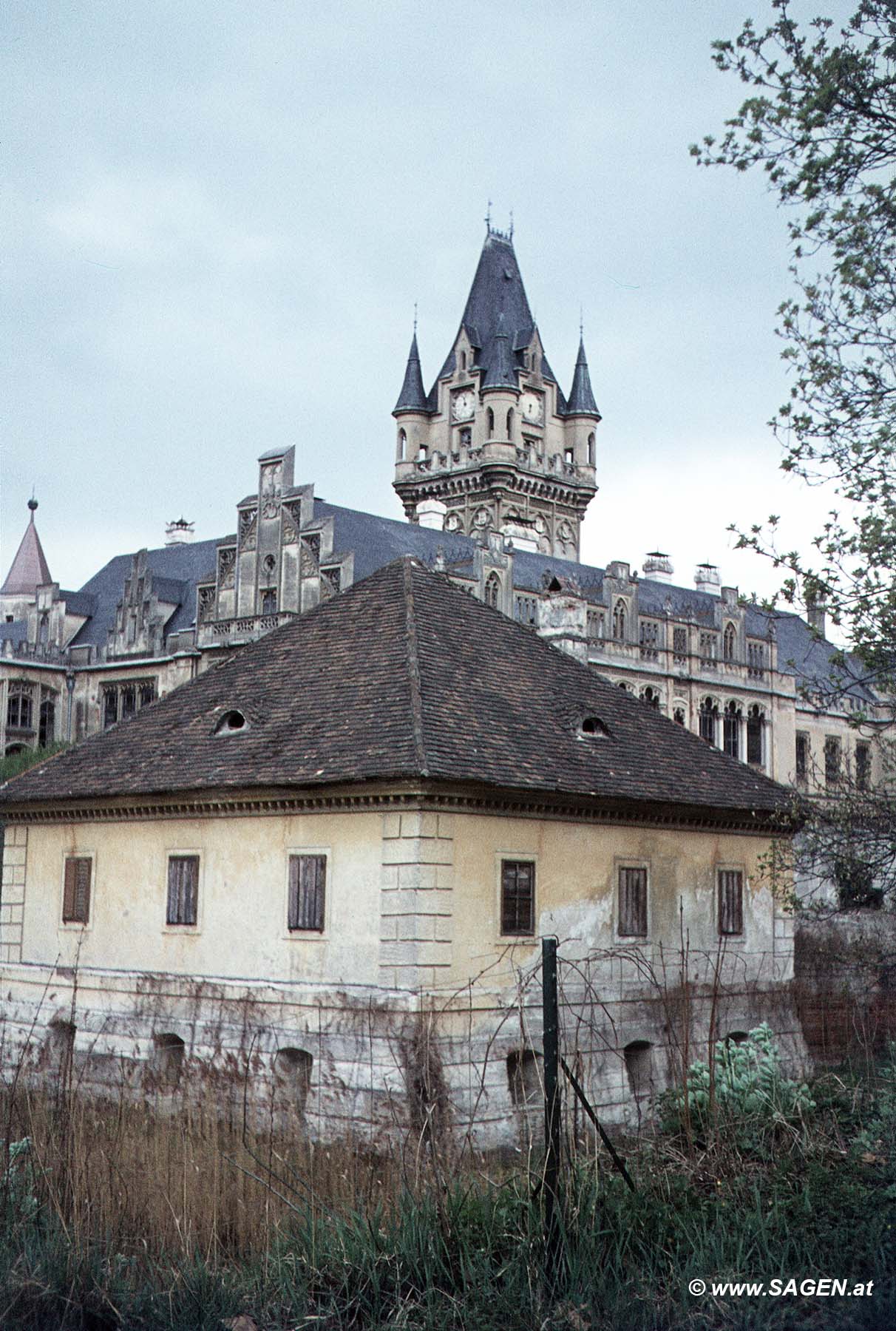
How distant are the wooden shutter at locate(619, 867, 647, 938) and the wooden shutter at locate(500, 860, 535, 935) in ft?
6.54

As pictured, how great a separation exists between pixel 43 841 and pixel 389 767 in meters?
8.76

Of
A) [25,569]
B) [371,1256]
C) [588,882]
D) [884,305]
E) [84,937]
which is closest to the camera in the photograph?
[371,1256]

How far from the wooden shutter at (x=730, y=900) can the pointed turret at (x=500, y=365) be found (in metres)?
66.3

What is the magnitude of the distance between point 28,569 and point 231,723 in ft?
187

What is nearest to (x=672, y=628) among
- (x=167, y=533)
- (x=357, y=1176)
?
(x=167, y=533)

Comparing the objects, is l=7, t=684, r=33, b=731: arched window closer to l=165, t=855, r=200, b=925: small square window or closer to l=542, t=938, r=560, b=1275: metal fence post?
l=165, t=855, r=200, b=925: small square window

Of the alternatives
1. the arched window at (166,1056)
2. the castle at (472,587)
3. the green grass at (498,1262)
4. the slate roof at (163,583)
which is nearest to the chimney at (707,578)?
the castle at (472,587)

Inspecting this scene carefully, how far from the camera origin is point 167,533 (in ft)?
254

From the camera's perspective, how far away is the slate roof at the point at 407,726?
67.5ft

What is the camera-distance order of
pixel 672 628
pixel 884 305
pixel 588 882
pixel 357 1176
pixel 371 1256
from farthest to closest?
pixel 672 628 < pixel 588 882 < pixel 884 305 < pixel 357 1176 < pixel 371 1256

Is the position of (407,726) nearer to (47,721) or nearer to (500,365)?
(47,721)

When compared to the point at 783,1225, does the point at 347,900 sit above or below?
above

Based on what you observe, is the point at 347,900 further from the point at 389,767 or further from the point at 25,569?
the point at 25,569

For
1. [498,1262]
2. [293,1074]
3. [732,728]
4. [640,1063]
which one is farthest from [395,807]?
[732,728]
